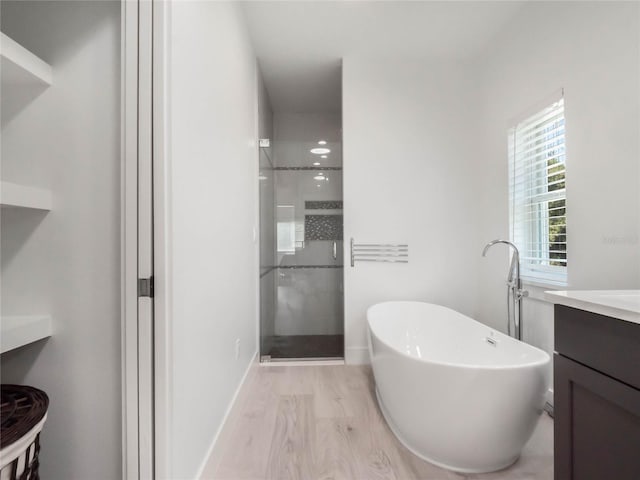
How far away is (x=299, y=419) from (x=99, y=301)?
4.32 feet

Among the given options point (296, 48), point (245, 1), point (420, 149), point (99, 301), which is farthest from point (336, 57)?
point (99, 301)

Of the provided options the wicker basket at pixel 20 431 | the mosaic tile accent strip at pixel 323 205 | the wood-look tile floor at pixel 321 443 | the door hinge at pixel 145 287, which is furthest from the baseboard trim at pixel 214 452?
the mosaic tile accent strip at pixel 323 205

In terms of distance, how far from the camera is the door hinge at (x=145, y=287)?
99 centimetres

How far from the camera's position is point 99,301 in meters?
0.99

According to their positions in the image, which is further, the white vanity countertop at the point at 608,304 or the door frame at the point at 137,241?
the door frame at the point at 137,241

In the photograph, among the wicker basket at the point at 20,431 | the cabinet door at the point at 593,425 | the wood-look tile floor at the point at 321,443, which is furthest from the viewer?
the wood-look tile floor at the point at 321,443

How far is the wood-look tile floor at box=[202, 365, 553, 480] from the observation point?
141cm

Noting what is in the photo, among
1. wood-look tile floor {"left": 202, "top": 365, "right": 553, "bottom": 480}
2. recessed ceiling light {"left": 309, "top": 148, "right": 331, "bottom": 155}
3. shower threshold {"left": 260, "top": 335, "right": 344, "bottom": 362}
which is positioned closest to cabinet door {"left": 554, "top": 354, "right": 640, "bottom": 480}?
wood-look tile floor {"left": 202, "top": 365, "right": 553, "bottom": 480}

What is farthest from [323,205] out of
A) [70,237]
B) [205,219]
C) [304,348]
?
[70,237]

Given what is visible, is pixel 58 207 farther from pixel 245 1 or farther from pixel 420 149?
pixel 420 149

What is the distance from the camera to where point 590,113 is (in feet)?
5.52

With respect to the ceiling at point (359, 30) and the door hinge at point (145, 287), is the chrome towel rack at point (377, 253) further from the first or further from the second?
the door hinge at point (145, 287)

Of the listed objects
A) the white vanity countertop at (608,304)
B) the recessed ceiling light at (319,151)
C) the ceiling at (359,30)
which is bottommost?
the white vanity countertop at (608,304)

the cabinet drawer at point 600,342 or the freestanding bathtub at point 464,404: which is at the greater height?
the cabinet drawer at point 600,342
